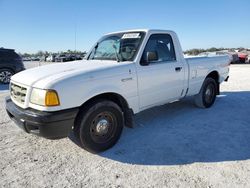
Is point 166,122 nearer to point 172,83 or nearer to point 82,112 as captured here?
point 172,83

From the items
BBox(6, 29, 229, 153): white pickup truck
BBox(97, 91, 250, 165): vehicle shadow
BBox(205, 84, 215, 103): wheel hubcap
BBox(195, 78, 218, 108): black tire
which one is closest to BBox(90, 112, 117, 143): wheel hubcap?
BBox(6, 29, 229, 153): white pickup truck

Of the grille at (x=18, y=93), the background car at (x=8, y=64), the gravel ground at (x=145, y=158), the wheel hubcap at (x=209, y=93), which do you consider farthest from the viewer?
the background car at (x=8, y=64)

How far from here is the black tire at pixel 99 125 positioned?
3.44 meters

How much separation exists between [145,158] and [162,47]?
→ 2.40 metres

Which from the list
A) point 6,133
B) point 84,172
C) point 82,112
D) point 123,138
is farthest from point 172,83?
point 6,133

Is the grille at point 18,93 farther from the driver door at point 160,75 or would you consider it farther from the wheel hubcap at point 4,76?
the wheel hubcap at point 4,76

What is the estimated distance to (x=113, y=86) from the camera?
12.0ft

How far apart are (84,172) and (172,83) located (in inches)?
103

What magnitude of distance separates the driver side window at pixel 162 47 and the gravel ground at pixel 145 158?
1433 mm

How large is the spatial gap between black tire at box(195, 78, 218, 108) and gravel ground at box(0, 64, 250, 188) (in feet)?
3.30

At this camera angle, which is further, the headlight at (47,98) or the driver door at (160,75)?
the driver door at (160,75)

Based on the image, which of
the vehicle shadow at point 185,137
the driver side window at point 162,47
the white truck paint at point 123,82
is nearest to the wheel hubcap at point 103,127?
the vehicle shadow at point 185,137

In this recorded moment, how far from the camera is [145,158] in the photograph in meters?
3.47

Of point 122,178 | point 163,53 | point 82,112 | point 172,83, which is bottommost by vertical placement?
point 122,178
